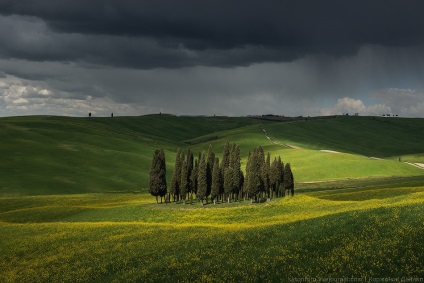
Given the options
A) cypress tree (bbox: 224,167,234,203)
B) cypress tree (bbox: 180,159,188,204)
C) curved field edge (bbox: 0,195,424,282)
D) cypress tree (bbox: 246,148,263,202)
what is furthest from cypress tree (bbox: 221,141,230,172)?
curved field edge (bbox: 0,195,424,282)

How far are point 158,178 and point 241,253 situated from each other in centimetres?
6387

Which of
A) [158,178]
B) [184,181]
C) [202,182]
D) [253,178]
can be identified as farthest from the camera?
[184,181]

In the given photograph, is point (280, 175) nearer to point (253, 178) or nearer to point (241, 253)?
point (253, 178)

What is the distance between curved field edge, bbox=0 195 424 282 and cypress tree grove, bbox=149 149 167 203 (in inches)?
1735

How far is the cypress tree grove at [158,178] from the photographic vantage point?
92500 millimetres

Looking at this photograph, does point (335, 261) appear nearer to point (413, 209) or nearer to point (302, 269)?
point (302, 269)

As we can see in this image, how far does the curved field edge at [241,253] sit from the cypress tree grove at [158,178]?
4408 centimetres

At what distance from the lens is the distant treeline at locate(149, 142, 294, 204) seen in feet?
295

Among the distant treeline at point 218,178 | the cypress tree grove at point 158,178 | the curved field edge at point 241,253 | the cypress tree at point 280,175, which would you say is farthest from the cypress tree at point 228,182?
the curved field edge at point 241,253

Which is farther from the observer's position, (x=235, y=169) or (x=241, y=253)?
(x=235, y=169)

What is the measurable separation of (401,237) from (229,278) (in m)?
11.9

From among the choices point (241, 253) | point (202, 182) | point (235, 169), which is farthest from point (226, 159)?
point (241, 253)

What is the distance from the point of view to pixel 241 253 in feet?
102

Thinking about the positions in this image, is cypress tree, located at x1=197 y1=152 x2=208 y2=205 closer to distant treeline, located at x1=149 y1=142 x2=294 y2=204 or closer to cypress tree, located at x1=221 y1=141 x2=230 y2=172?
distant treeline, located at x1=149 y1=142 x2=294 y2=204
